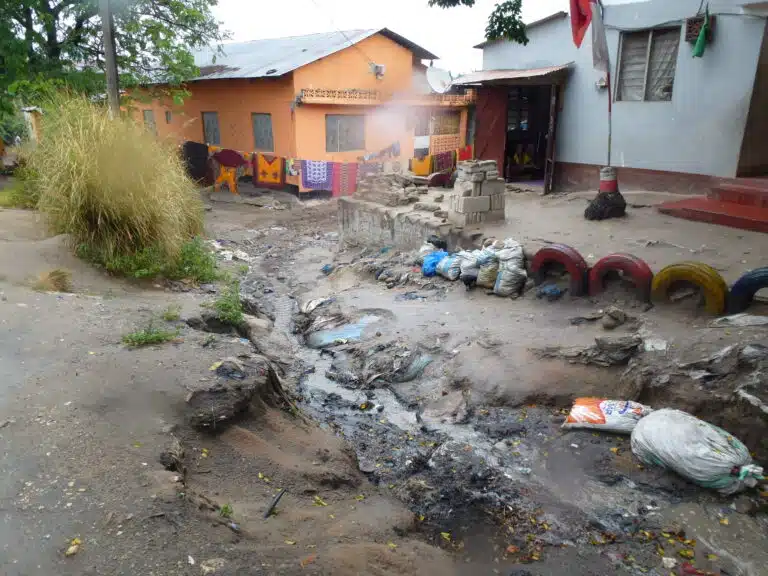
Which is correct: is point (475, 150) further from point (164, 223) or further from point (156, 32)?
point (164, 223)

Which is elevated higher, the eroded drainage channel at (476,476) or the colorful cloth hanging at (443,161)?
the colorful cloth hanging at (443,161)

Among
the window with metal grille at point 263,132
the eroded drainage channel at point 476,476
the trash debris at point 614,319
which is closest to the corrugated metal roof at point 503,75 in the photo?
the window with metal grille at point 263,132

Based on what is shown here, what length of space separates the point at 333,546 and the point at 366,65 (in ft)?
51.4

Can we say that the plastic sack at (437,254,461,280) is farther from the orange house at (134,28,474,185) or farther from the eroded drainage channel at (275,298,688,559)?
the orange house at (134,28,474,185)

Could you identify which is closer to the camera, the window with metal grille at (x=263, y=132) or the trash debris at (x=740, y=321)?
the trash debris at (x=740, y=321)

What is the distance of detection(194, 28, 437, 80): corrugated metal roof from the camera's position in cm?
1488

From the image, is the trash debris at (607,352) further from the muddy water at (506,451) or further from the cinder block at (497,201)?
the cinder block at (497,201)

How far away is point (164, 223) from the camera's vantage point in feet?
22.5

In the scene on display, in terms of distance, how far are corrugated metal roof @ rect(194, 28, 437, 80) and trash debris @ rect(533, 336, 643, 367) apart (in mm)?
11635

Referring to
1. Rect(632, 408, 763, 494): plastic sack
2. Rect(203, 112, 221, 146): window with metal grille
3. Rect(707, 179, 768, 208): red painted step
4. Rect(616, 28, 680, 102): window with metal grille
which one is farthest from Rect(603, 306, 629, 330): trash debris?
Rect(203, 112, 221, 146): window with metal grille

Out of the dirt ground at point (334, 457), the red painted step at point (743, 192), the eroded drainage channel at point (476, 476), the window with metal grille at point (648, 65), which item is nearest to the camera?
the dirt ground at point (334, 457)

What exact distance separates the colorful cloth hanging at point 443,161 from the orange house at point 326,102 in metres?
0.72

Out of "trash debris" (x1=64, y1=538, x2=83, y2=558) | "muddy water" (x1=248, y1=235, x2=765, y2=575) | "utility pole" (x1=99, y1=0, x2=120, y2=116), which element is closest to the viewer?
"trash debris" (x1=64, y1=538, x2=83, y2=558)

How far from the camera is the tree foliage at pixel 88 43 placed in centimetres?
1011
